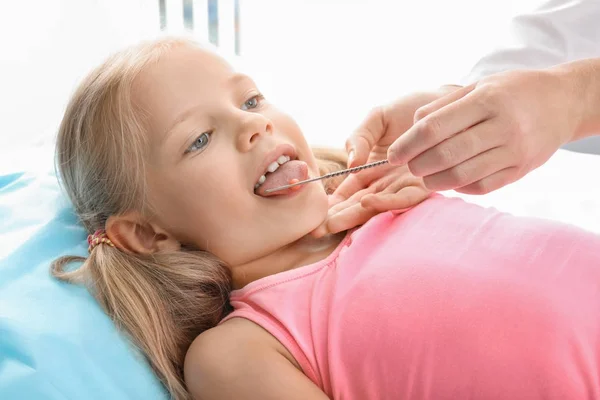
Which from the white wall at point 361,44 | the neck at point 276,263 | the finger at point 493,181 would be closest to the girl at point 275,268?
the neck at point 276,263

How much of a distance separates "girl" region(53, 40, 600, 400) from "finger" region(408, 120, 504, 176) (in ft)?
0.59

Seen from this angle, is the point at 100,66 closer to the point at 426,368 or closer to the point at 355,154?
the point at 355,154

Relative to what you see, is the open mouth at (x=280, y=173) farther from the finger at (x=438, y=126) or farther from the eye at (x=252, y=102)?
the finger at (x=438, y=126)

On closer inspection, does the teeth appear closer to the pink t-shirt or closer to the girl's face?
the girl's face

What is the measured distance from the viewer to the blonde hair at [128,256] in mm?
1058

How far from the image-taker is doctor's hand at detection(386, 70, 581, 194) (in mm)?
933

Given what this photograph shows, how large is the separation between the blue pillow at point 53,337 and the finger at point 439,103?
0.54m

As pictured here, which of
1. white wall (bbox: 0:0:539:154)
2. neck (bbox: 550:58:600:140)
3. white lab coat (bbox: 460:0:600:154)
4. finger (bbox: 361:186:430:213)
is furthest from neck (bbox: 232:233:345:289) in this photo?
white lab coat (bbox: 460:0:600:154)

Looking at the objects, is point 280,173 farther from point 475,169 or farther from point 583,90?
point 583,90

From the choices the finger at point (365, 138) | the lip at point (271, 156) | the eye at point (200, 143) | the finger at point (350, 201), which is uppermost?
the eye at point (200, 143)

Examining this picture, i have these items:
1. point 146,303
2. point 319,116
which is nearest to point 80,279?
point 146,303

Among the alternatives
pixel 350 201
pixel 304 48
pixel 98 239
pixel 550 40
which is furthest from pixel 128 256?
pixel 304 48

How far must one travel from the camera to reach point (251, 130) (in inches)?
44.2

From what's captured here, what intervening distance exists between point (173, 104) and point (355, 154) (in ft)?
1.13
